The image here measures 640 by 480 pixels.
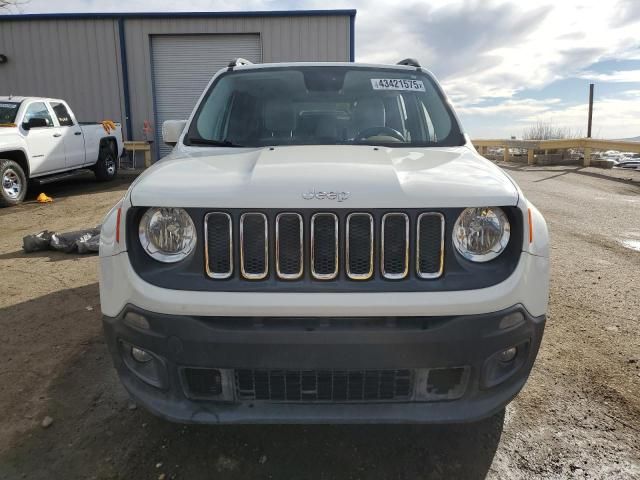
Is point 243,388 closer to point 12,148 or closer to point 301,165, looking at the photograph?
point 301,165

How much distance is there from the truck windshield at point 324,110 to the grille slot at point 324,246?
111 centimetres

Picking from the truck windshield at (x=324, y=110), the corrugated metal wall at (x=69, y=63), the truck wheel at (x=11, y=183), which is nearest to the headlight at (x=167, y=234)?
the truck windshield at (x=324, y=110)

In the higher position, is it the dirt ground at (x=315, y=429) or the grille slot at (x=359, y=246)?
the grille slot at (x=359, y=246)

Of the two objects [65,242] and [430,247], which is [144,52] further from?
[430,247]

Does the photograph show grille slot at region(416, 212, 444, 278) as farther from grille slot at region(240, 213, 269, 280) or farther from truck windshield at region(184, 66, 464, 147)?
truck windshield at region(184, 66, 464, 147)

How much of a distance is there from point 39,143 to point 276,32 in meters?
9.14

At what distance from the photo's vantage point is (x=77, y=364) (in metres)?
3.31

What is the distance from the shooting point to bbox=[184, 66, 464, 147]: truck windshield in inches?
127

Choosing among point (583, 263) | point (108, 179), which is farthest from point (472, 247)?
point (108, 179)

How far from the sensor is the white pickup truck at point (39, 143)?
31.4 feet

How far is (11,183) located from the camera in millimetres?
9648

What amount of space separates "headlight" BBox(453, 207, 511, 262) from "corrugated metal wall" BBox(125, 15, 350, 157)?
15752 millimetres

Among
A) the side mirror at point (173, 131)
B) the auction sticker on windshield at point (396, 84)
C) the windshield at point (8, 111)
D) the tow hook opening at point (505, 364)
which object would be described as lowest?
the tow hook opening at point (505, 364)

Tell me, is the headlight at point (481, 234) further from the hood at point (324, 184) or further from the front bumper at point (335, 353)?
the front bumper at point (335, 353)
